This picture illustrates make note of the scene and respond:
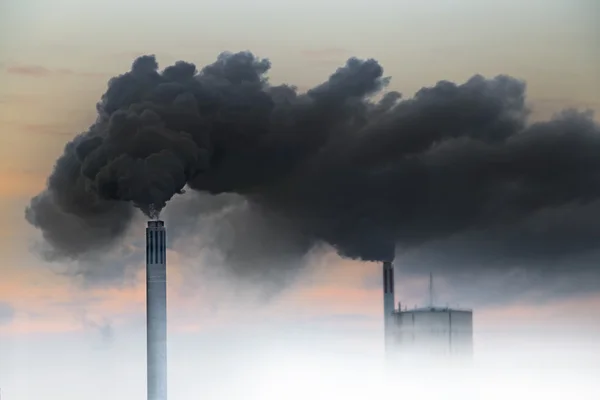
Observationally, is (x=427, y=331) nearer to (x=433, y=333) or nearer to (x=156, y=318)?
(x=433, y=333)

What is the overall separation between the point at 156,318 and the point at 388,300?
8095 mm

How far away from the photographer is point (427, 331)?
111 feet

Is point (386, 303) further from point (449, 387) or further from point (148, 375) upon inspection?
point (148, 375)

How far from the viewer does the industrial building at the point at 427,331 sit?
107 feet

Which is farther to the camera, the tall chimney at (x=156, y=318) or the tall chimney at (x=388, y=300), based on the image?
the tall chimney at (x=388, y=300)

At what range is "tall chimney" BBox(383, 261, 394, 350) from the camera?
32781 mm

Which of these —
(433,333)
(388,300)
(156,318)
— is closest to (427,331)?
(433,333)

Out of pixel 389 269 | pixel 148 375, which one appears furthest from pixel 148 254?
pixel 389 269

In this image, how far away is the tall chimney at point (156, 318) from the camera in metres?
27.5

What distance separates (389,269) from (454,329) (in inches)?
90.7

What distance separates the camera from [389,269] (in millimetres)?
32781

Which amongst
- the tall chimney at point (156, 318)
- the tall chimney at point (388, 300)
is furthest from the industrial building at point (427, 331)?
the tall chimney at point (156, 318)

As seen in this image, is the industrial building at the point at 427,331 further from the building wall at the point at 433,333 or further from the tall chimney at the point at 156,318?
the tall chimney at the point at 156,318

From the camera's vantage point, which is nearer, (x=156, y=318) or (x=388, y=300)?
(x=156, y=318)
